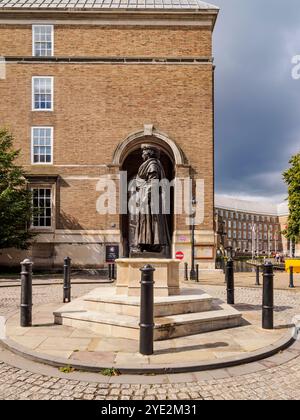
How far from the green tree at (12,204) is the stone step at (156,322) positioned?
13.2m

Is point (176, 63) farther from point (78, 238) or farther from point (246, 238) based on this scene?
point (246, 238)

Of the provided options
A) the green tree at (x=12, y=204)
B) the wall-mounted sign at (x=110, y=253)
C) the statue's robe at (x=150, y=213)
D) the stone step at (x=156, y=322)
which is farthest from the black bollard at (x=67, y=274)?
the green tree at (x=12, y=204)

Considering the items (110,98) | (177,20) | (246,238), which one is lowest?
(246,238)

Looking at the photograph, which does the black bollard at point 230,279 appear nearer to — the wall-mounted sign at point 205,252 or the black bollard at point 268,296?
the black bollard at point 268,296

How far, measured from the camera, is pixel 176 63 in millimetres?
22609

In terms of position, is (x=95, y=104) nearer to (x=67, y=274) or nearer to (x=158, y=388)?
(x=67, y=274)

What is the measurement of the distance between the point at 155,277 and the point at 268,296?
217 centimetres

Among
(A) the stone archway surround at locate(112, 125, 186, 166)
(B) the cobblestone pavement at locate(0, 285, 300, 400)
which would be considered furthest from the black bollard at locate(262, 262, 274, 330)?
(A) the stone archway surround at locate(112, 125, 186, 166)

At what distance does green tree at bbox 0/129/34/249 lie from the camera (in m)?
19.3

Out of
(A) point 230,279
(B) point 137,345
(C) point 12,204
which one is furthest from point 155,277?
(C) point 12,204

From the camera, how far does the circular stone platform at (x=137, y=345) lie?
188 inches

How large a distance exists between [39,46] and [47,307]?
751 inches

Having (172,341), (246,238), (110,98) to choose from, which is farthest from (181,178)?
(246,238)

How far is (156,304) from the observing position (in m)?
6.54
